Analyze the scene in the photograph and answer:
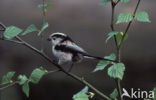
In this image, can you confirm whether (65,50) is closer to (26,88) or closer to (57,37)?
(57,37)

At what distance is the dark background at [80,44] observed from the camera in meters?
2.47

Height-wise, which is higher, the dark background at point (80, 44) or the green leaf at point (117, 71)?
the green leaf at point (117, 71)

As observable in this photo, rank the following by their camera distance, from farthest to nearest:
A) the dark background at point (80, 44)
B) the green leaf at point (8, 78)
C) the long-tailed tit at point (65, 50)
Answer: the dark background at point (80, 44)
the long-tailed tit at point (65, 50)
the green leaf at point (8, 78)

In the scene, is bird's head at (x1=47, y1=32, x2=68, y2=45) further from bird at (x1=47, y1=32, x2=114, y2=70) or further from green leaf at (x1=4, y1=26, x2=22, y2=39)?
green leaf at (x1=4, y1=26, x2=22, y2=39)

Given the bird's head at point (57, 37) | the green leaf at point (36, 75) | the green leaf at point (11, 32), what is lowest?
the bird's head at point (57, 37)

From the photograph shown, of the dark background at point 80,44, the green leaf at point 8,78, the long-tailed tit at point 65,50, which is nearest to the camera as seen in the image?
the green leaf at point 8,78

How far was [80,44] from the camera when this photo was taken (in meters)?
2.50

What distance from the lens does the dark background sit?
2469 millimetres

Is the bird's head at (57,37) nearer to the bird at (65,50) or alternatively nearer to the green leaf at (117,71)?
the bird at (65,50)

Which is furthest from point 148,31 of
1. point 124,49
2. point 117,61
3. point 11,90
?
point 117,61

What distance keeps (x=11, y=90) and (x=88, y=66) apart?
53 cm

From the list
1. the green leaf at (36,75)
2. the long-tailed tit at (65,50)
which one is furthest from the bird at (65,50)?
the green leaf at (36,75)

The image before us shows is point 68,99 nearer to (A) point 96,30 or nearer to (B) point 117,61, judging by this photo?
(A) point 96,30

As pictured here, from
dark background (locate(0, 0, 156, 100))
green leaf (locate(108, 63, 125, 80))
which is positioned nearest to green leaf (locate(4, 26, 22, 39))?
green leaf (locate(108, 63, 125, 80))
